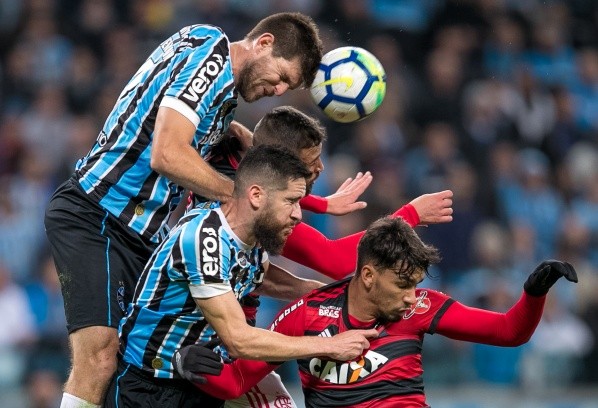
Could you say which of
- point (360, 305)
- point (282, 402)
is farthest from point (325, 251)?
point (282, 402)

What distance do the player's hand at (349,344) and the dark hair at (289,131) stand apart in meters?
1.04

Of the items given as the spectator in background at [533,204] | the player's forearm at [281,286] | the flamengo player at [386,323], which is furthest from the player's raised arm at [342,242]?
the spectator in background at [533,204]

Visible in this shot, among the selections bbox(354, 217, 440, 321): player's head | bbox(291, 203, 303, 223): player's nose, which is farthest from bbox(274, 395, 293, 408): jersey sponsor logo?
bbox(291, 203, 303, 223): player's nose

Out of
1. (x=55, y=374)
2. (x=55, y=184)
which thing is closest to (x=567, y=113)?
(x=55, y=184)

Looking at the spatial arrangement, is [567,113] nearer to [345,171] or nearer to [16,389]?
[345,171]

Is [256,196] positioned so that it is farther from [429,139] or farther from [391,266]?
[429,139]

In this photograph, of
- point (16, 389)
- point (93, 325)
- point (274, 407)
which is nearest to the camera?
point (93, 325)

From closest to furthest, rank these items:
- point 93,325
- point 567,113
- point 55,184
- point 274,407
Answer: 1. point 93,325
2. point 274,407
3. point 55,184
4. point 567,113

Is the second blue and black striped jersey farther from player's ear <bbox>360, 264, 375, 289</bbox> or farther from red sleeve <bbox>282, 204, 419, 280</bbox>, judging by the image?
player's ear <bbox>360, 264, 375, 289</bbox>

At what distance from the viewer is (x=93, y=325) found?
17.3ft

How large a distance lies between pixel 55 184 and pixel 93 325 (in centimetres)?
523

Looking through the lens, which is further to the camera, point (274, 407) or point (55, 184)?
point (55, 184)

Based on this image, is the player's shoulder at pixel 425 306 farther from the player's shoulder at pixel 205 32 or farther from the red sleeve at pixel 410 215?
the player's shoulder at pixel 205 32

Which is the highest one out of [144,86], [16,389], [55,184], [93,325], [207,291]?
[144,86]
